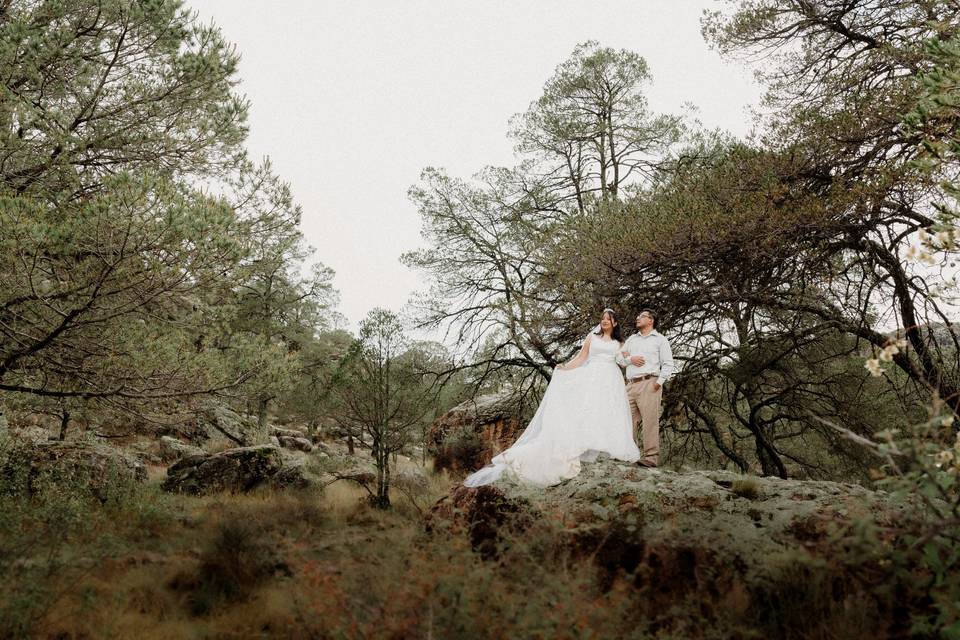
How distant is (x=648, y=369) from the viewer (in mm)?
7152

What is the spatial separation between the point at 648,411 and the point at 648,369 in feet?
1.79

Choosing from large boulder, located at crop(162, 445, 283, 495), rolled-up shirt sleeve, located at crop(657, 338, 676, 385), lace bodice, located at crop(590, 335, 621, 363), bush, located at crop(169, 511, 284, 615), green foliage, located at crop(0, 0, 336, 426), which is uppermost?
green foliage, located at crop(0, 0, 336, 426)

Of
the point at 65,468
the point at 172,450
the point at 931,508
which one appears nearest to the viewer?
the point at 931,508

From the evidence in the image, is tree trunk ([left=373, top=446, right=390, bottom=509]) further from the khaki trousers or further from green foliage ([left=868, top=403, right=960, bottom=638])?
green foliage ([left=868, top=403, right=960, bottom=638])

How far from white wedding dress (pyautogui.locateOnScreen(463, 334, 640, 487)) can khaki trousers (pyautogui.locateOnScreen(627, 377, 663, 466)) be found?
0.36 m

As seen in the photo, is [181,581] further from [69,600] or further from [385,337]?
[385,337]

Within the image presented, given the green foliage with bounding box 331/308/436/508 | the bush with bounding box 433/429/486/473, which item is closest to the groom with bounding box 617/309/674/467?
the green foliage with bounding box 331/308/436/508

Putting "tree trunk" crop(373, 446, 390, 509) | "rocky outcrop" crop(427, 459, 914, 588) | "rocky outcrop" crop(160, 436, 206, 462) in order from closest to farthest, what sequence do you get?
"rocky outcrop" crop(427, 459, 914, 588), "tree trunk" crop(373, 446, 390, 509), "rocky outcrop" crop(160, 436, 206, 462)

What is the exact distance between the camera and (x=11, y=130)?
5879 millimetres

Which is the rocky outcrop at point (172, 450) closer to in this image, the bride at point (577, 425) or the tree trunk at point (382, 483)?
the tree trunk at point (382, 483)

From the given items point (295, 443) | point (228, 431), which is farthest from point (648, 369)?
point (295, 443)

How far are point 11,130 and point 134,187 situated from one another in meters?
2.03

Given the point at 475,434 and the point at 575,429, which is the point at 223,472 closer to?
the point at 475,434

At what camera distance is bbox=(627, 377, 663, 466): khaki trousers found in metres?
6.88
